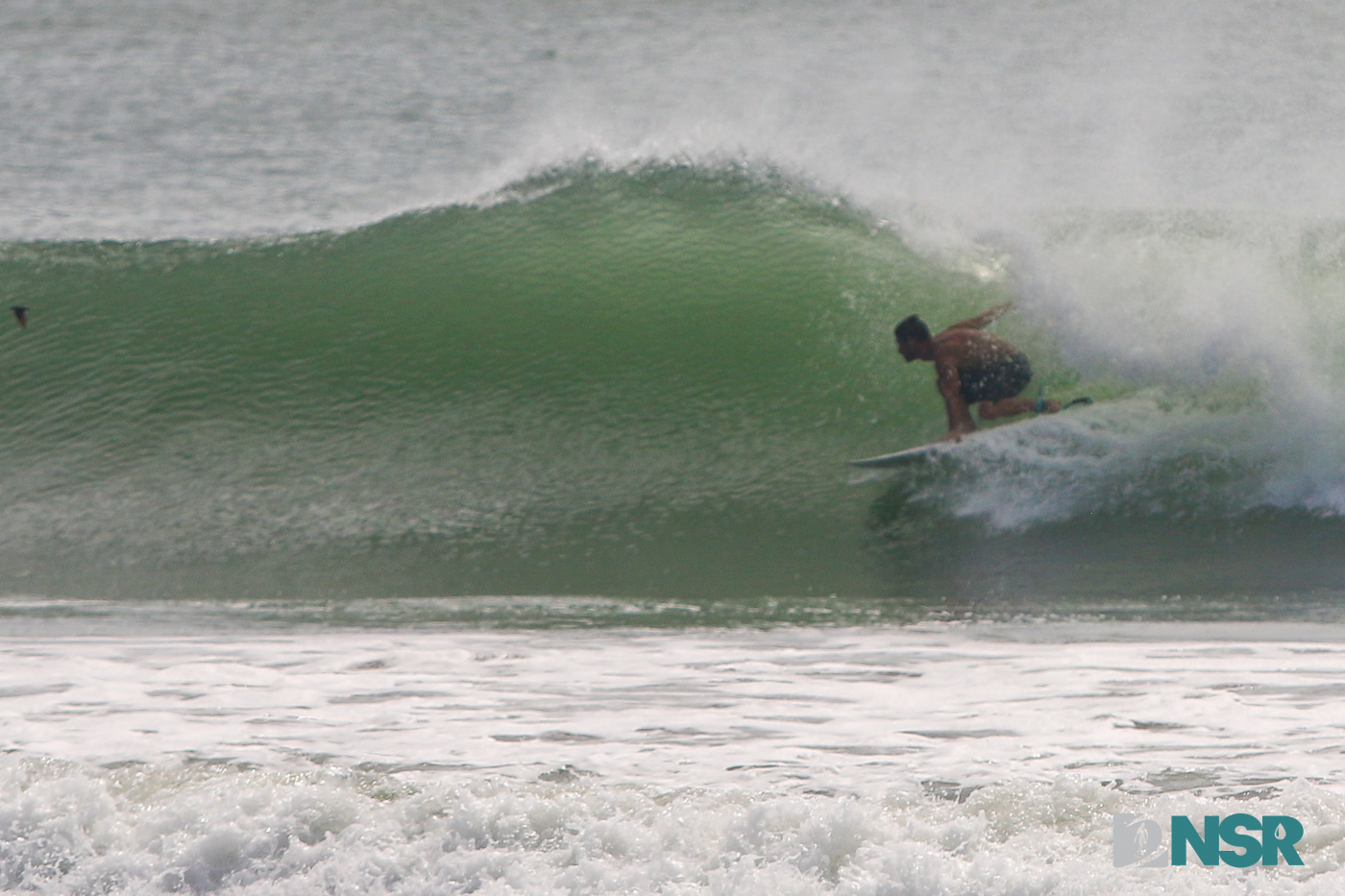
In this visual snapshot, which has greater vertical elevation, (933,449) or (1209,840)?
(933,449)

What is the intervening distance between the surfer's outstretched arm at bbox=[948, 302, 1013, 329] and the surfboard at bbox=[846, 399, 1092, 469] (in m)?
0.49

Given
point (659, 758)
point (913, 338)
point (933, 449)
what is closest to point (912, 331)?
point (913, 338)

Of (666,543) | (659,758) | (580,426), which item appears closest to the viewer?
(659,758)

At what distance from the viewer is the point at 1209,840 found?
3.18 m

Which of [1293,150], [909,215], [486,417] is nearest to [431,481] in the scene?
[486,417]

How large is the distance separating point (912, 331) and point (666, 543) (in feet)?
4.93

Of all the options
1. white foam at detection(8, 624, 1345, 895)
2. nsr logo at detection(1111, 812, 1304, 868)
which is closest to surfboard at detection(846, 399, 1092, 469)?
white foam at detection(8, 624, 1345, 895)

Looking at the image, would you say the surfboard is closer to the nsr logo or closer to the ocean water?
the ocean water

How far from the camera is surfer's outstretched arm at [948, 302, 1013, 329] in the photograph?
5664 millimetres

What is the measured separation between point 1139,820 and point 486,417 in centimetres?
361

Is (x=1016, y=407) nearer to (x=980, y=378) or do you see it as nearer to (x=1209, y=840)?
(x=980, y=378)

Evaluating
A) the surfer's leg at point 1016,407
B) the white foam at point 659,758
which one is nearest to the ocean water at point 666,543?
the white foam at point 659,758

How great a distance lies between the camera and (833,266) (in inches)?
258

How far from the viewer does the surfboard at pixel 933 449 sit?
17.7 ft
